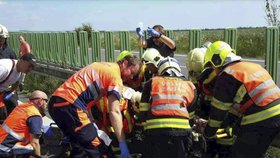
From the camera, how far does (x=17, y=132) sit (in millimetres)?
5332

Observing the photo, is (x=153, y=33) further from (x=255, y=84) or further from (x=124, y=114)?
(x=255, y=84)

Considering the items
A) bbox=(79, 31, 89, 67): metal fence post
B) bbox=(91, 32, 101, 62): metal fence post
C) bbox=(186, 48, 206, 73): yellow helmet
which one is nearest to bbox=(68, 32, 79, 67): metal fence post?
bbox=(79, 31, 89, 67): metal fence post

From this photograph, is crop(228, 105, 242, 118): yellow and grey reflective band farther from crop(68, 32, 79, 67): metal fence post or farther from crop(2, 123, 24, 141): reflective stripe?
crop(68, 32, 79, 67): metal fence post

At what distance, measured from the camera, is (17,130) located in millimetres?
5328

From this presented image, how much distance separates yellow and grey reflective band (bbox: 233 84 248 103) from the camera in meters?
4.58

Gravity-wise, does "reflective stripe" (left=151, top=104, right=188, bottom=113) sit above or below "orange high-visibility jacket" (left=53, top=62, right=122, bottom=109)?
below

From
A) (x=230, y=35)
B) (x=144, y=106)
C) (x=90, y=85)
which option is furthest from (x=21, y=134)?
(x=230, y=35)

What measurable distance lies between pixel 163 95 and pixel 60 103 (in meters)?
1.15

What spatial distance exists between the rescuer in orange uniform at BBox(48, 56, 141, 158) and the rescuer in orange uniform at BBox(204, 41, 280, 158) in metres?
1.04

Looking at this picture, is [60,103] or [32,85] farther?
[32,85]

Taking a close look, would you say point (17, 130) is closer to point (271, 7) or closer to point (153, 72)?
point (153, 72)

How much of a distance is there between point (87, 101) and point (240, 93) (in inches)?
66.6

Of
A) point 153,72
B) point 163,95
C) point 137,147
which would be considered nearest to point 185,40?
point 153,72

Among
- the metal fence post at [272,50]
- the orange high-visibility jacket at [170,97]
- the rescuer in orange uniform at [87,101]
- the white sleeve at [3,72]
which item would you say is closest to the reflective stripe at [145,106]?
the orange high-visibility jacket at [170,97]
